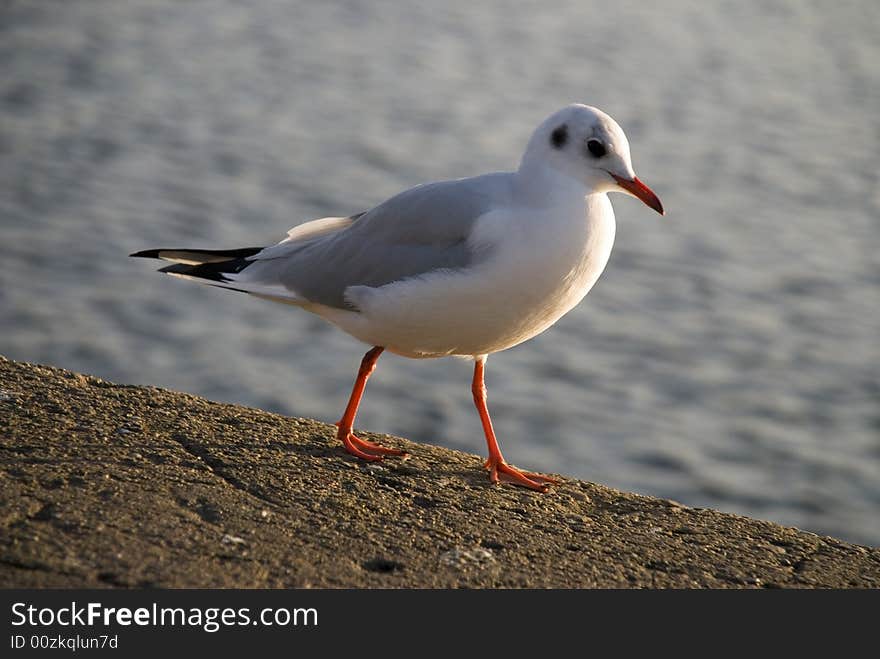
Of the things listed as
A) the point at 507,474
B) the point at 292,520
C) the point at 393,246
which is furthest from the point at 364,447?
the point at 292,520

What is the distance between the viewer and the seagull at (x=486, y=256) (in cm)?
483

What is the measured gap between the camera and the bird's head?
197 inches

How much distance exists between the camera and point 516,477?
16.9 ft

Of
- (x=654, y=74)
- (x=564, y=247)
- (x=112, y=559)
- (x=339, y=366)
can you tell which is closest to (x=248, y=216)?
(x=339, y=366)

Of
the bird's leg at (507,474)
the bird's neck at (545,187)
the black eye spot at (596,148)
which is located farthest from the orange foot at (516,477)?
the black eye spot at (596,148)

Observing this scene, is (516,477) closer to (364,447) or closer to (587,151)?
(364,447)

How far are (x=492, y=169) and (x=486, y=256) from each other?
6.92m

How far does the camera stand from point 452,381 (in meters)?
9.82

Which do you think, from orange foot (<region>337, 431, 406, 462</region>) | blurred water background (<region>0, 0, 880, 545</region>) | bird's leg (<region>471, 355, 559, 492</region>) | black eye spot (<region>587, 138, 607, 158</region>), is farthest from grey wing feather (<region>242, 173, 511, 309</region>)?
blurred water background (<region>0, 0, 880, 545</region>)

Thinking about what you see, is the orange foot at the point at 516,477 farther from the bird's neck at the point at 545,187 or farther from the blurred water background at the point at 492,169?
the blurred water background at the point at 492,169

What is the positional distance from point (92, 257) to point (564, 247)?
7.24 meters

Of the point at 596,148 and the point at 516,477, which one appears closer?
the point at 596,148

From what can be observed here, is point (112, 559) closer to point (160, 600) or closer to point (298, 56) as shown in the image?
point (160, 600)

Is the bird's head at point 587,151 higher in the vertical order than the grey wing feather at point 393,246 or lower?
higher
